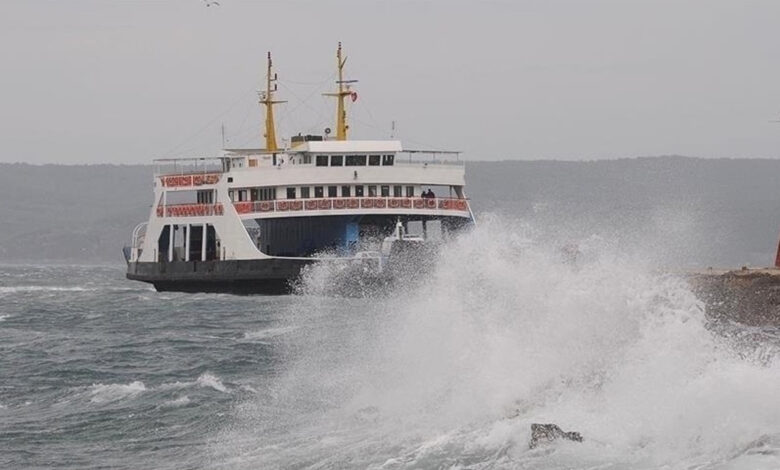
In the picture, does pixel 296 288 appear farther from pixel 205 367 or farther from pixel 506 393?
pixel 506 393

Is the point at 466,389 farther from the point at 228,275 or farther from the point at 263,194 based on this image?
the point at 263,194

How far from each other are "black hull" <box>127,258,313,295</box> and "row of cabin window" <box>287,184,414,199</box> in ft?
9.70

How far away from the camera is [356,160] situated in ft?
202

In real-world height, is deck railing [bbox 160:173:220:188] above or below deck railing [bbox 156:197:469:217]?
above

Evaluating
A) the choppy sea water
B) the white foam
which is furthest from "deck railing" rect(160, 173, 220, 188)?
the white foam

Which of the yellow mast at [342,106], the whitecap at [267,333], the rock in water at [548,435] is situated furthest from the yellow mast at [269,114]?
the rock in water at [548,435]

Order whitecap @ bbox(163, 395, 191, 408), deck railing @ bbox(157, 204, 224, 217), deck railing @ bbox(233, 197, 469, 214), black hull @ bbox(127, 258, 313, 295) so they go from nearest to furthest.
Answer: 1. whitecap @ bbox(163, 395, 191, 408)
2. black hull @ bbox(127, 258, 313, 295)
3. deck railing @ bbox(233, 197, 469, 214)
4. deck railing @ bbox(157, 204, 224, 217)

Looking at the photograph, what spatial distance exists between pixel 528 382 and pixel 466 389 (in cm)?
128

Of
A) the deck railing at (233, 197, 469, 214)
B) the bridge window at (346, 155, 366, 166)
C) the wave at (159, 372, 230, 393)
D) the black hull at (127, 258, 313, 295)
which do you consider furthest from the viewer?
the bridge window at (346, 155, 366, 166)

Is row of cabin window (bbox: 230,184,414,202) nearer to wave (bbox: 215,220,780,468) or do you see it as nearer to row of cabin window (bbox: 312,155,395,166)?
row of cabin window (bbox: 312,155,395,166)

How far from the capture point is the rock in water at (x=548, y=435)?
21.2 meters

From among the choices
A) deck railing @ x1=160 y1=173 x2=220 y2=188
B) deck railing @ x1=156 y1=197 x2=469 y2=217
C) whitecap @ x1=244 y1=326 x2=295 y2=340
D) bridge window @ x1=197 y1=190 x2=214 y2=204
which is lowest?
whitecap @ x1=244 y1=326 x2=295 y2=340

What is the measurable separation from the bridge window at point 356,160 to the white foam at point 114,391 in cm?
2901

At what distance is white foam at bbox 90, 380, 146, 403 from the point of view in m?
31.1
